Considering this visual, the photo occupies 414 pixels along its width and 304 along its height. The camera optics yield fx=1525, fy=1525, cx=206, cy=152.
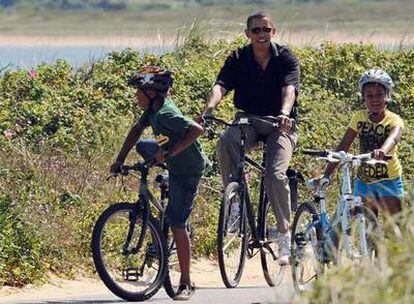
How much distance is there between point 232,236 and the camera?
1201cm

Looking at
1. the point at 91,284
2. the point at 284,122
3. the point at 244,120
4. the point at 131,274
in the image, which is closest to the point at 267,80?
the point at 244,120

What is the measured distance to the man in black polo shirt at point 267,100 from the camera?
12.0 m

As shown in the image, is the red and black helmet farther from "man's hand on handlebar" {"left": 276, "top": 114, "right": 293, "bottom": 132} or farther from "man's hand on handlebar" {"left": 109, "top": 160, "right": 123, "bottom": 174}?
"man's hand on handlebar" {"left": 276, "top": 114, "right": 293, "bottom": 132}

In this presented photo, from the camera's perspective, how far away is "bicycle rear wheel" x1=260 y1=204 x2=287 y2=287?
1227 centimetres

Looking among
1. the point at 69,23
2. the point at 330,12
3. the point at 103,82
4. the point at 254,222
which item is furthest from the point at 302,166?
the point at 69,23

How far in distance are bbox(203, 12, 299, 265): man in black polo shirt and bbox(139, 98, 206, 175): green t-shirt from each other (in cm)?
90

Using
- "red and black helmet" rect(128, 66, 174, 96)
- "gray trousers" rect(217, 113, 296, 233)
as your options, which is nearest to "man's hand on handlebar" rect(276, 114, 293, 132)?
"gray trousers" rect(217, 113, 296, 233)

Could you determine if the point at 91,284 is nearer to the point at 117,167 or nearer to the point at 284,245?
the point at 117,167

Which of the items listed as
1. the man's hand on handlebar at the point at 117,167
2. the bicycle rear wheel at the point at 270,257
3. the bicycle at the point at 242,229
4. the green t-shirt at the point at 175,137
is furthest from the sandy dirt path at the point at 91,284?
the green t-shirt at the point at 175,137

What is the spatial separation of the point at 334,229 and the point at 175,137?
136 centimetres

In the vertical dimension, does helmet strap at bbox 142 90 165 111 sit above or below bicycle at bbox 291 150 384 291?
above

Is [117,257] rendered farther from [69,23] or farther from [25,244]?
[69,23]

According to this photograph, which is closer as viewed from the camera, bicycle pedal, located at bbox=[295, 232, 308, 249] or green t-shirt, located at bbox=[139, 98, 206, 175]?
green t-shirt, located at bbox=[139, 98, 206, 175]

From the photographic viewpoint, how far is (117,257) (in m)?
11.7
